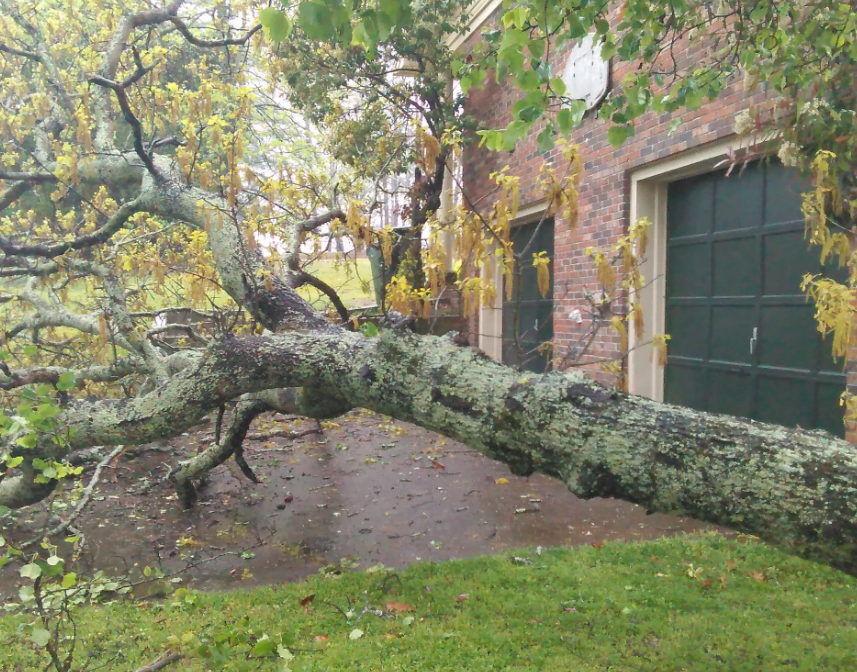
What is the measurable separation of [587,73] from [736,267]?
306cm

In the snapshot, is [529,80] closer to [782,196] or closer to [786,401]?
[782,196]

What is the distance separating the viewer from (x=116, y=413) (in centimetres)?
330

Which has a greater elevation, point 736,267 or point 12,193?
point 12,193

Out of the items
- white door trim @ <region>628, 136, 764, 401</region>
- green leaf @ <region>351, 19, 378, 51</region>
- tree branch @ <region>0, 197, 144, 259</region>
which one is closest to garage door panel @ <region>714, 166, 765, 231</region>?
white door trim @ <region>628, 136, 764, 401</region>

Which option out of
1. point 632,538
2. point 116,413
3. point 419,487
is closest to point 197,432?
point 419,487

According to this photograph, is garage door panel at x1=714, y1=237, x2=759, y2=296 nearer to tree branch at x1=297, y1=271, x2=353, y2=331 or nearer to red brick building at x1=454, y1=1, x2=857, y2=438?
red brick building at x1=454, y1=1, x2=857, y2=438

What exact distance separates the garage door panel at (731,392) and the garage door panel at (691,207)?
1.40m

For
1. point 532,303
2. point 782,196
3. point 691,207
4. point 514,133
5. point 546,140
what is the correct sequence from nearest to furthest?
1. point 514,133
2. point 546,140
3. point 782,196
4. point 691,207
5. point 532,303

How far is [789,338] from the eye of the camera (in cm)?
514

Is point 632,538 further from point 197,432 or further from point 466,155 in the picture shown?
point 466,155

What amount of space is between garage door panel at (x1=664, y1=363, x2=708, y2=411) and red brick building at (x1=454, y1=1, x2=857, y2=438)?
0.01 metres

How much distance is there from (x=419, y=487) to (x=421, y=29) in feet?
21.7

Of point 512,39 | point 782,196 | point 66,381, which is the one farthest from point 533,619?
point 782,196

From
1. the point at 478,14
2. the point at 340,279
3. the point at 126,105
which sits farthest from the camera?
the point at 340,279
